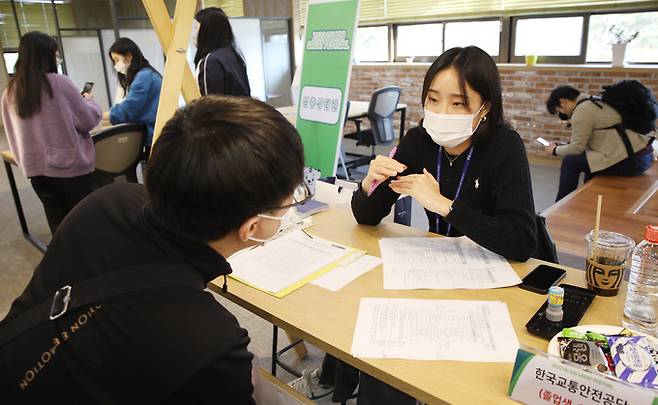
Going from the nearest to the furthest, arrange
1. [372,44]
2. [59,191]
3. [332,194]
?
[332,194], [59,191], [372,44]

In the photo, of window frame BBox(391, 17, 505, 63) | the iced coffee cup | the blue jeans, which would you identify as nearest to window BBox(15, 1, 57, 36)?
window frame BBox(391, 17, 505, 63)

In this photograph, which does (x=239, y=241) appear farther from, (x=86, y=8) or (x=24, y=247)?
(x=86, y=8)

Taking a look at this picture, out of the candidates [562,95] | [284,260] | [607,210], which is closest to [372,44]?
[562,95]

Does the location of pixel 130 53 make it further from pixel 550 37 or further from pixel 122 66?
pixel 550 37

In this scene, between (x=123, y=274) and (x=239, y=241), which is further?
(x=239, y=241)

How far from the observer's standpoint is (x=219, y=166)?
67cm

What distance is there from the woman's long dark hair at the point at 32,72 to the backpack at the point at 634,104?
3447mm

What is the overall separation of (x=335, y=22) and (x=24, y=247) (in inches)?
106

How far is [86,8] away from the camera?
8.02m

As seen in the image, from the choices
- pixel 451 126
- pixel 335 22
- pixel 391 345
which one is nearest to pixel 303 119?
pixel 335 22

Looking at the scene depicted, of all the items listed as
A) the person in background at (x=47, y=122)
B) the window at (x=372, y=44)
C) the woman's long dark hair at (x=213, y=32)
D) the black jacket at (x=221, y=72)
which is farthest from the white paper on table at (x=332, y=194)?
the window at (x=372, y=44)

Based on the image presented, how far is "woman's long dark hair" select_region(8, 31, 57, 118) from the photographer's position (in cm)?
259

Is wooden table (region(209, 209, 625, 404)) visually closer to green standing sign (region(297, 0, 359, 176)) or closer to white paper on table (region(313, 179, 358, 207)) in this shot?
white paper on table (region(313, 179, 358, 207))

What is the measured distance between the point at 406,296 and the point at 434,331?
6.0 inches
